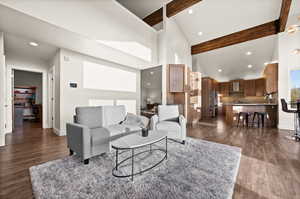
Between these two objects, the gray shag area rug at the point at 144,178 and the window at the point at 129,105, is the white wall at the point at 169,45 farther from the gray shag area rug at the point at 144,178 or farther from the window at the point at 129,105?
the gray shag area rug at the point at 144,178

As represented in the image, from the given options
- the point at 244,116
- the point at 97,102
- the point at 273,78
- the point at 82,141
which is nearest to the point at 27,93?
the point at 97,102

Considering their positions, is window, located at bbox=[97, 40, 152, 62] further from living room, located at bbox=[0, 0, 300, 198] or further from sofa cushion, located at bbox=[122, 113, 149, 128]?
sofa cushion, located at bbox=[122, 113, 149, 128]

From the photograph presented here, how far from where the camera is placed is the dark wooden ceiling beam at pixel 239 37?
16.5 ft

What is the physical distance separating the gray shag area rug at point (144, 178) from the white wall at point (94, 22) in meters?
2.54

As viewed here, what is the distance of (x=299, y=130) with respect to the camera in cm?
378

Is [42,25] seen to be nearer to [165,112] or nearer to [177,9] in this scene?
[165,112]

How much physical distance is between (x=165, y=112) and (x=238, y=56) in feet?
21.5

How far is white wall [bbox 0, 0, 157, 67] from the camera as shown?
221 centimetres

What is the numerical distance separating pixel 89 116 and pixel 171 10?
4884 millimetres

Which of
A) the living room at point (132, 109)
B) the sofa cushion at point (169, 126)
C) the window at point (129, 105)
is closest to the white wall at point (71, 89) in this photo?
the living room at point (132, 109)

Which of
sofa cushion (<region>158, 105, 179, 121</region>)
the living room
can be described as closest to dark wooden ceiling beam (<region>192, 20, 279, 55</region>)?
the living room

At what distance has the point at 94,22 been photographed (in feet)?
9.66

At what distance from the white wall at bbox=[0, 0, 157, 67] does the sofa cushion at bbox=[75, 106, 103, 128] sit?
5.44ft

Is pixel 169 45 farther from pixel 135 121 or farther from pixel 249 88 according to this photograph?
pixel 249 88
